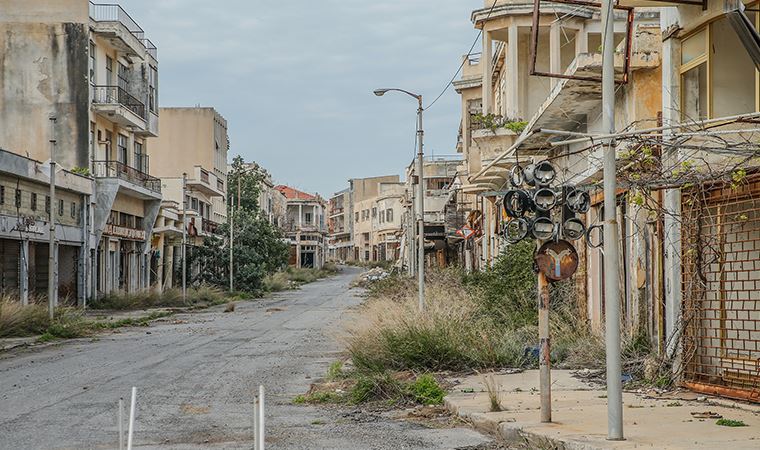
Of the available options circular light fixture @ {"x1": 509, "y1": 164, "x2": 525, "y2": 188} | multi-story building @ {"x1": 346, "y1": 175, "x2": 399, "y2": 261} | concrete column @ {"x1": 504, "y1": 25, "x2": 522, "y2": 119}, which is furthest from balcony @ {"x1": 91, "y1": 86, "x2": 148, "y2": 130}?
multi-story building @ {"x1": 346, "y1": 175, "x2": 399, "y2": 261}

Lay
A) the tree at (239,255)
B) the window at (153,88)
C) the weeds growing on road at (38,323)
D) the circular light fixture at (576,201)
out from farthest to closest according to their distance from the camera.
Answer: the tree at (239,255)
the window at (153,88)
the weeds growing on road at (38,323)
the circular light fixture at (576,201)

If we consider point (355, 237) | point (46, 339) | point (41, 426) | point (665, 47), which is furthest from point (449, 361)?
point (355, 237)

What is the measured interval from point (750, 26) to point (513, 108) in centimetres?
2005

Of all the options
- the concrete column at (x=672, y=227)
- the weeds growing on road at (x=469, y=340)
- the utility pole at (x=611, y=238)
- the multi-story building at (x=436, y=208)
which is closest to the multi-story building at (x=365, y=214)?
the multi-story building at (x=436, y=208)

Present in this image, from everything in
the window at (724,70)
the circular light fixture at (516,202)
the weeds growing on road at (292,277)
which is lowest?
the weeds growing on road at (292,277)

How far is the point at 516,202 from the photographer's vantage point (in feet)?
38.1

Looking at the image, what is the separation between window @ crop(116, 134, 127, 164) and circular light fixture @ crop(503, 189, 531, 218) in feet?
133

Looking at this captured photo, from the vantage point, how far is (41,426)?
12633 millimetres

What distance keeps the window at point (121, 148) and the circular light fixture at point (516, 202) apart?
40596 mm

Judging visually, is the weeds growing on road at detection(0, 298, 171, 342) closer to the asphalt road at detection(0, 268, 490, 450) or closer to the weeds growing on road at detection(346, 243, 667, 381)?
the asphalt road at detection(0, 268, 490, 450)

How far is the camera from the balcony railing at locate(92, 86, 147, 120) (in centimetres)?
4609

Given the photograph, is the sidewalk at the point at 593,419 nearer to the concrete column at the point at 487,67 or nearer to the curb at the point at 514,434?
the curb at the point at 514,434

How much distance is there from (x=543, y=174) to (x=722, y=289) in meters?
3.97

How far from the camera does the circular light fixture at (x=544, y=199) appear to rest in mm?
11539
